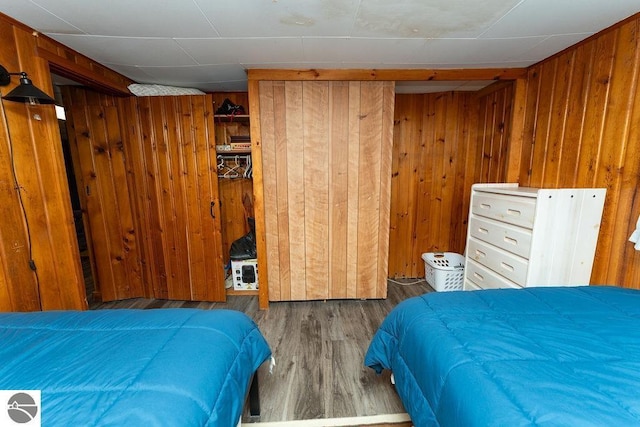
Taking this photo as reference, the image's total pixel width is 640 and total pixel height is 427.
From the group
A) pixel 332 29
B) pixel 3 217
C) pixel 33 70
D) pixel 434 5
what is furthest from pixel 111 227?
pixel 434 5

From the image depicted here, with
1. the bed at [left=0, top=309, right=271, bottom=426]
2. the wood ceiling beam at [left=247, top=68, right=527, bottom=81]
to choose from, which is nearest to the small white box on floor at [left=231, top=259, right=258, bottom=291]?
the bed at [left=0, top=309, right=271, bottom=426]

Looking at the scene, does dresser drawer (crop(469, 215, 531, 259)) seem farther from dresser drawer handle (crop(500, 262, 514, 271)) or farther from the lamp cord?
the lamp cord

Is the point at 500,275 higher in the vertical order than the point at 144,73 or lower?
lower

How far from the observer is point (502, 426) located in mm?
654

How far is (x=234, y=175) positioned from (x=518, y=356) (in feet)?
8.90

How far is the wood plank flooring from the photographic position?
1.51 metres

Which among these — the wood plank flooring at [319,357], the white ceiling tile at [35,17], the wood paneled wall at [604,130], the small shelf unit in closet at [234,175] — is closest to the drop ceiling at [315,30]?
the white ceiling tile at [35,17]

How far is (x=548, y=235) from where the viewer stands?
1.75 meters

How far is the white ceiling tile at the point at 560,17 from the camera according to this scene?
1399 millimetres

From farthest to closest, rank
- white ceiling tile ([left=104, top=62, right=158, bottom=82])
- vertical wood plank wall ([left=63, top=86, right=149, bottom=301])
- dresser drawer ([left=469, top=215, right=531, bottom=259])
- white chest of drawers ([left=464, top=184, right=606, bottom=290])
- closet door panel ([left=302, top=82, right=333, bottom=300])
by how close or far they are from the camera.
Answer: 1. vertical wood plank wall ([left=63, top=86, right=149, bottom=301])
2. closet door panel ([left=302, top=82, right=333, bottom=300])
3. white ceiling tile ([left=104, top=62, right=158, bottom=82])
4. dresser drawer ([left=469, top=215, right=531, bottom=259])
5. white chest of drawers ([left=464, top=184, right=606, bottom=290])

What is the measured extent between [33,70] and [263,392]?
93.7 inches

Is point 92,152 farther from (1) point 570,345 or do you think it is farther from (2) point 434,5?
(1) point 570,345

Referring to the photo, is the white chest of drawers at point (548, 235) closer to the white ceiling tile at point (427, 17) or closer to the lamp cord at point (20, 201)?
the white ceiling tile at point (427, 17)

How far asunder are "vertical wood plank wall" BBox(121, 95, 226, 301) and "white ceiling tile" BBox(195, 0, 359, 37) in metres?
1.11
